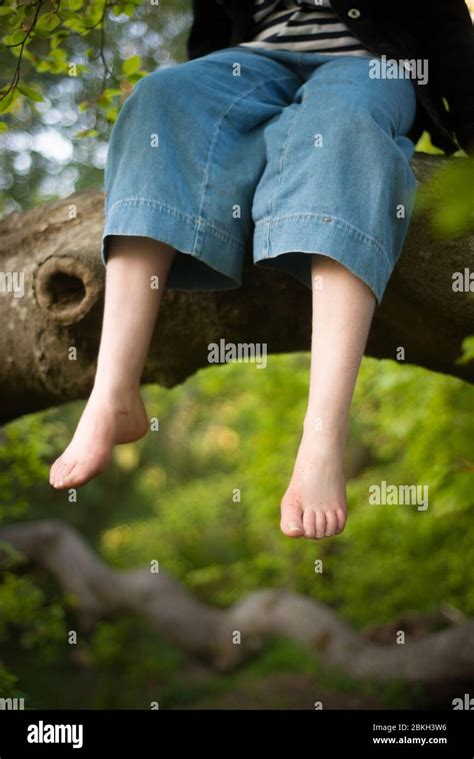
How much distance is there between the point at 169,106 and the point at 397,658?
128 inches

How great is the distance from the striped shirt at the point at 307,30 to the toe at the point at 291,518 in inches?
38.8

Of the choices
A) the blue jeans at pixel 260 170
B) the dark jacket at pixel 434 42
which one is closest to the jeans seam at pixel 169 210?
the blue jeans at pixel 260 170

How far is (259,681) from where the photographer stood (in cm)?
549

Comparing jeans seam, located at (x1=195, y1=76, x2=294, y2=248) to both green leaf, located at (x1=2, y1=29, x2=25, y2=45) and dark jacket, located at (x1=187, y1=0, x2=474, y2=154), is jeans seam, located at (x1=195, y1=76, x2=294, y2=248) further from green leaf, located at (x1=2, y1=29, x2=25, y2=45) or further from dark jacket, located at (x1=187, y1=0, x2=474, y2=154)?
green leaf, located at (x1=2, y1=29, x2=25, y2=45)

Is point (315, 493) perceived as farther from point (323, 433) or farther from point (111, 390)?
point (111, 390)

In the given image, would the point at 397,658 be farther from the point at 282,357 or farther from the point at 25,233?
the point at 25,233

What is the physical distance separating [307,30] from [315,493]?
1046 millimetres

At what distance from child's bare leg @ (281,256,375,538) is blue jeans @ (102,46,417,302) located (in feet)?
0.17

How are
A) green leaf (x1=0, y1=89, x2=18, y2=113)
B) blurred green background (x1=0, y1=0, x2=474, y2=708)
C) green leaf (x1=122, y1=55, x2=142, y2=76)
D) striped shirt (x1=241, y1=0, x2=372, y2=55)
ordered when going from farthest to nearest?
blurred green background (x1=0, y1=0, x2=474, y2=708) < green leaf (x1=122, y1=55, x2=142, y2=76) < striped shirt (x1=241, y1=0, x2=372, y2=55) < green leaf (x1=0, y1=89, x2=18, y2=113)

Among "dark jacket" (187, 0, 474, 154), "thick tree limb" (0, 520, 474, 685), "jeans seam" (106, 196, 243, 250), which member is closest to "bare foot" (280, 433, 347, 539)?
"jeans seam" (106, 196, 243, 250)

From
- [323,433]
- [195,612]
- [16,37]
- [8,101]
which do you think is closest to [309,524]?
[323,433]

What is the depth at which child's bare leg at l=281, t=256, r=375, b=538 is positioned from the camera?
4.51 feet

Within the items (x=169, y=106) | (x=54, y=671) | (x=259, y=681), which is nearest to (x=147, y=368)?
(x=169, y=106)

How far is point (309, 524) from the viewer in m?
1.37
